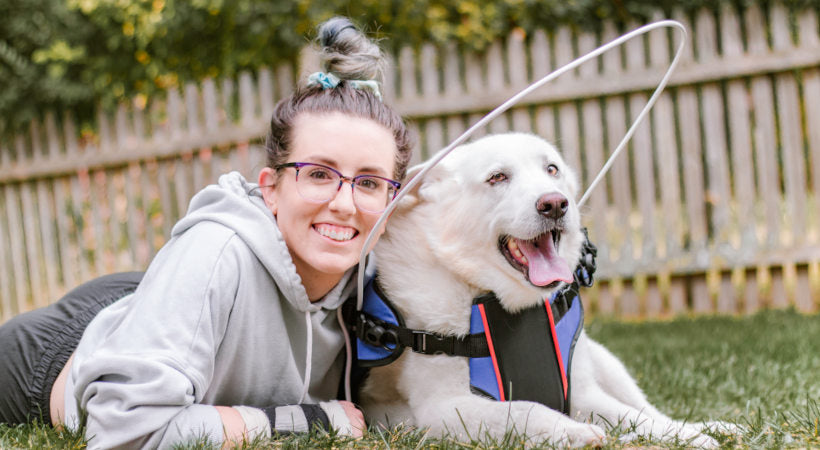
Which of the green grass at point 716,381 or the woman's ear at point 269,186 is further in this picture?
the woman's ear at point 269,186

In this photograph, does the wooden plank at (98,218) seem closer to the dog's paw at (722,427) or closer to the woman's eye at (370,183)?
the woman's eye at (370,183)

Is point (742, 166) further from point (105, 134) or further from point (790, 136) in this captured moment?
point (105, 134)

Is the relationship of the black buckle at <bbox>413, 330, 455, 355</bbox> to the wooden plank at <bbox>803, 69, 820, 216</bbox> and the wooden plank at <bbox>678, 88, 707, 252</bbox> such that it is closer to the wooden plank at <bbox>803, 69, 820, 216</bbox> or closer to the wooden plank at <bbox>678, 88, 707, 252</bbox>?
the wooden plank at <bbox>678, 88, 707, 252</bbox>

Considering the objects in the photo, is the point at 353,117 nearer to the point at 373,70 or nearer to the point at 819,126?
the point at 373,70

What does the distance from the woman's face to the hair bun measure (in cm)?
26

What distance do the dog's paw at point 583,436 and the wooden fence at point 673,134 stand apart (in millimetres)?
3557

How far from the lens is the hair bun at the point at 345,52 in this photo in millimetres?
2344

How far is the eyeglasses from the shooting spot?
2102mm

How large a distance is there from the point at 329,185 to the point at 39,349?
4.35 feet

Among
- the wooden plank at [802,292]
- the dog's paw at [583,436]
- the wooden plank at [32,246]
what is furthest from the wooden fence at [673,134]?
the dog's paw at [583,436]

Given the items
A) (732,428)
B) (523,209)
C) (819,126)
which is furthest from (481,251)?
(819,126)

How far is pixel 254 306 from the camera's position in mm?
2039

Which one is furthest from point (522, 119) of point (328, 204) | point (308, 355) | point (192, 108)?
point (308, 355)

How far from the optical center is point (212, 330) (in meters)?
1.89
